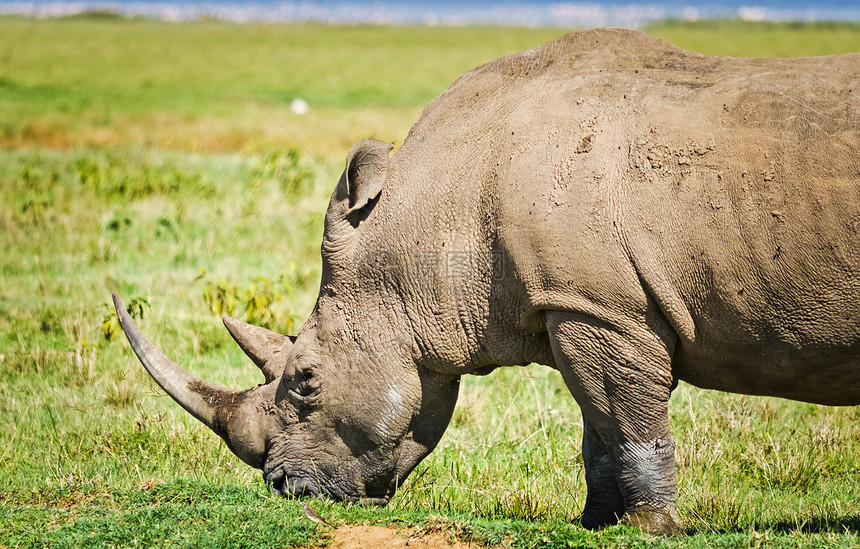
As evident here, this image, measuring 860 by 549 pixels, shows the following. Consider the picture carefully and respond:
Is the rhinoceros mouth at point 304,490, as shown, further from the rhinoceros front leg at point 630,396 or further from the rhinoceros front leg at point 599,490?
the rhinoceros front leg at point 630,396

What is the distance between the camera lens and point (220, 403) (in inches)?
200

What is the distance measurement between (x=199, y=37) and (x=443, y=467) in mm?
92721

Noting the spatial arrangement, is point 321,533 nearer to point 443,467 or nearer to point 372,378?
point 372,378

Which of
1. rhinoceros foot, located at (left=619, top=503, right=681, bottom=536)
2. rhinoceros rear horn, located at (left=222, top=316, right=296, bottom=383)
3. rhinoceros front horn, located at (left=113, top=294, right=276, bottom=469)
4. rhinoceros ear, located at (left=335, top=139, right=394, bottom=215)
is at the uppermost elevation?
rhinoceros ear, located at (left=335, top=139, right=394, bottom=215)

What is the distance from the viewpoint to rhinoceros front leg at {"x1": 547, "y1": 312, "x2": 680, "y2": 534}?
4.25m

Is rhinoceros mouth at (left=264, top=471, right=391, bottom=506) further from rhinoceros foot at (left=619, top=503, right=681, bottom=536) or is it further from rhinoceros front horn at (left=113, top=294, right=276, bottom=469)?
rhinoceros foot at (left=619, top=503, right=681, bottom=536)

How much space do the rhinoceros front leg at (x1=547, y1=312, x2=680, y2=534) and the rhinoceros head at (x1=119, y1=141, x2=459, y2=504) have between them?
2.81 feet

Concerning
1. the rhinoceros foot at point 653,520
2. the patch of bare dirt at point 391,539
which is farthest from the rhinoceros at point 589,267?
the patch of bare dirt at point 391,539

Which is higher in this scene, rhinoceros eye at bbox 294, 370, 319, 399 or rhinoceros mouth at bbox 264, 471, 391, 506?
rhinoceros eye at bbox 294, 370, 319, 399

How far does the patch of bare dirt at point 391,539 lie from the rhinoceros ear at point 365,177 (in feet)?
5.25

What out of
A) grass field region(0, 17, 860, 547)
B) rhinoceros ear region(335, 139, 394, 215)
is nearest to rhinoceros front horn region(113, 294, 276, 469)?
grass field region(0, 17, 860, 547)

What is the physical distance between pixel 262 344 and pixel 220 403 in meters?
0.39

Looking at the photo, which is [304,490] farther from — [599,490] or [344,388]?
[599,490]

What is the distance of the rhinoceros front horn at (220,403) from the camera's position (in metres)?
5.05
